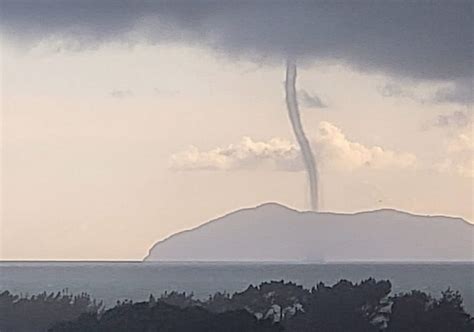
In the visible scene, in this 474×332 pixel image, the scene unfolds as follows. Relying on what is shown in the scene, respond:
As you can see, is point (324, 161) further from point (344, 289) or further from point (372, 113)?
point (344, 289)

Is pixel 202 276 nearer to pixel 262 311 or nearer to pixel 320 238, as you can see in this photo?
Answer: pixel 262 311

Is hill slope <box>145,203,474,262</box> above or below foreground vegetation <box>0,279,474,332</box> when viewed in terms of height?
above

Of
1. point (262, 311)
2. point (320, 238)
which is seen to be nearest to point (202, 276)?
point (262, 311)

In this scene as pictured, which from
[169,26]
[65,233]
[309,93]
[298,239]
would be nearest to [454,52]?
[309,93]

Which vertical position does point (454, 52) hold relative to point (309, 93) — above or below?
above

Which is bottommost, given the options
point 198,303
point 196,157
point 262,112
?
point 198,303
